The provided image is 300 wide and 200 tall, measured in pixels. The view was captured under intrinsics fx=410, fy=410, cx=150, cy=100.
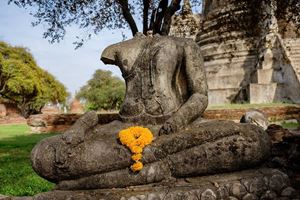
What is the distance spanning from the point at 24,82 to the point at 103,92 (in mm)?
10087

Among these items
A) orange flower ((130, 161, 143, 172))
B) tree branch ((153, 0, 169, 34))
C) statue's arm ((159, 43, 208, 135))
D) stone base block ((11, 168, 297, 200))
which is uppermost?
tree branch ((153, 0, 169, 34))

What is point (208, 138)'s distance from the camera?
3.60 meters

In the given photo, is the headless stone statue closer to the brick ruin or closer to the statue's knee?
the statue's knee

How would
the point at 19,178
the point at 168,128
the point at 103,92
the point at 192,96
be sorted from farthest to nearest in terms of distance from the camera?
the point at 103,92 → the point at 19,178 → the point at 192,96 → the point at 168,128

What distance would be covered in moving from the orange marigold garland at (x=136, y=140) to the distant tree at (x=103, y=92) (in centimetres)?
3554

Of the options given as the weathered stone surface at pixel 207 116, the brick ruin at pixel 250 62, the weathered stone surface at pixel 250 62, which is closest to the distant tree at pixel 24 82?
the weathered stone surface at pixel 250 62

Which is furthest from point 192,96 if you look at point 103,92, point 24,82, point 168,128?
point 103,92

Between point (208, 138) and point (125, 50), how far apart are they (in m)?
1.45

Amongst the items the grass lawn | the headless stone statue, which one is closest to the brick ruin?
the grass lawn

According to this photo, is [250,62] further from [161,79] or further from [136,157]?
[136,157]

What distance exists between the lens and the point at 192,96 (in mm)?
4160

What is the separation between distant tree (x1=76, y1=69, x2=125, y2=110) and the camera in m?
41.3

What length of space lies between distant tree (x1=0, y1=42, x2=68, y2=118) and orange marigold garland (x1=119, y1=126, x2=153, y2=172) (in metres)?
32.6

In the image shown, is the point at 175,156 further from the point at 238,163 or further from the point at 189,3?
the point at 189,3
